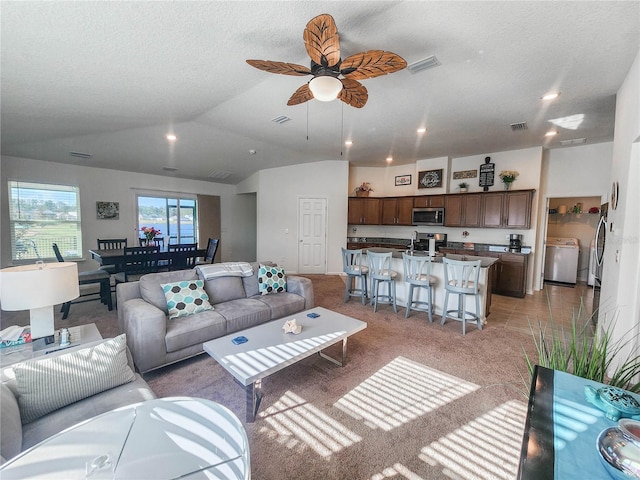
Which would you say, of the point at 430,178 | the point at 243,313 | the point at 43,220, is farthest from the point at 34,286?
the point at 430,178

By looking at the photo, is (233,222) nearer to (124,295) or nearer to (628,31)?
(124,295)

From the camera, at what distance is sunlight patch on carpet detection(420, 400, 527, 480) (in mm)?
1521

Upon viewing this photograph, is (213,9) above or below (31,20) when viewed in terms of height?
above

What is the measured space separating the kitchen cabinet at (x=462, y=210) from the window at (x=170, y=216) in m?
6.91

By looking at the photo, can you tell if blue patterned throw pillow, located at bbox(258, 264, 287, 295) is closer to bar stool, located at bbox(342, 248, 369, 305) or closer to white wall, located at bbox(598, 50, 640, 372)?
bar stool, located at bbox(342, 248, 369, 305)

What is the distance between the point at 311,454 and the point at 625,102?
4.17 meters

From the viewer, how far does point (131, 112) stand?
3527 millimetres

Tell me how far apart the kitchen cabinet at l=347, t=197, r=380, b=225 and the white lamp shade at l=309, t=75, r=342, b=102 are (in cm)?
495

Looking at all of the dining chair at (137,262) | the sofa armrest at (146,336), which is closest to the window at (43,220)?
the dining chair at (137,262)

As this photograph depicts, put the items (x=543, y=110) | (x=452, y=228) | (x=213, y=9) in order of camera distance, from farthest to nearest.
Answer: (x=452, y=228) < (x=543, y=110) < (x=213, y=9)

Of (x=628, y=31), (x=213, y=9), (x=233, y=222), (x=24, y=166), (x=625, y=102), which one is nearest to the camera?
(x=213, y=9)

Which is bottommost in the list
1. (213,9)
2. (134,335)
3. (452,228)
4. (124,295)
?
(134,335)

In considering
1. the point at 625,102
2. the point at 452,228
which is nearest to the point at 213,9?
the point at 625,102

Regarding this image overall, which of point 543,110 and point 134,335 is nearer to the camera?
point 134,335
